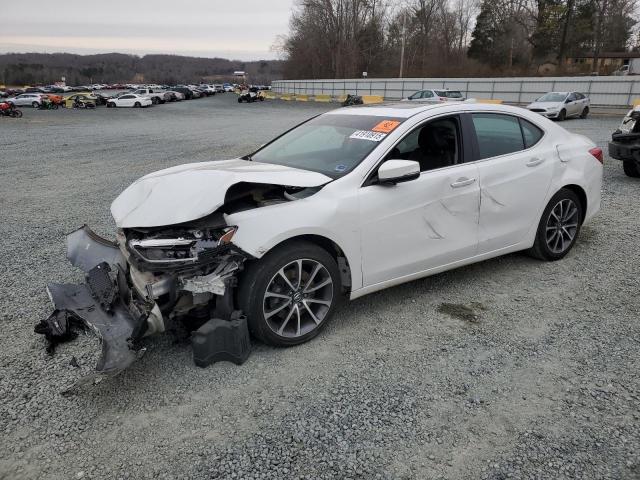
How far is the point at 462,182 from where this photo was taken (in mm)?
4000

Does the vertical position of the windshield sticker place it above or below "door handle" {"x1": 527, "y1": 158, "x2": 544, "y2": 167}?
above

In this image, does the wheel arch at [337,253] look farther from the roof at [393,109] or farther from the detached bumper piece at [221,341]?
the roof at [393,109]

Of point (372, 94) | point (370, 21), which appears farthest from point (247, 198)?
point (370, 21)

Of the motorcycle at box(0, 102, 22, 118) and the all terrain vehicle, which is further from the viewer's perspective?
the motorcycle at box(0, 102, 22, 118)

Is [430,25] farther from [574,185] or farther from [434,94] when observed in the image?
[574,185]

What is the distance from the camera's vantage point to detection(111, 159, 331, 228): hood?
10.3 feet

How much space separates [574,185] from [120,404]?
4522mm

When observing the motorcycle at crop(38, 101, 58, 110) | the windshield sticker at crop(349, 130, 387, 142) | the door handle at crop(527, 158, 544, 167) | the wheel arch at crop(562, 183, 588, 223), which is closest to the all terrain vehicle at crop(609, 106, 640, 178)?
the wheel arch at crop(562, 183, 588, 223)

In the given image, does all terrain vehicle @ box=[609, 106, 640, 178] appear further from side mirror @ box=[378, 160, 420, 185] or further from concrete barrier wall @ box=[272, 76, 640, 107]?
concrete barrier wall @ box=[272, 76, 640, 107]

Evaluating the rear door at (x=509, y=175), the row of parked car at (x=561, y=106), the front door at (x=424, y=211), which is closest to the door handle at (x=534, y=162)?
the rear door at (x=509, y=175)

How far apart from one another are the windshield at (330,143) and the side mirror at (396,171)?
0.25m

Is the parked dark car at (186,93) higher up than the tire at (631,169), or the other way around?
the parked dark car at (186,93)

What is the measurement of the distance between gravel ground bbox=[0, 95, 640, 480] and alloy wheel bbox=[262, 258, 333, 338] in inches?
6.8

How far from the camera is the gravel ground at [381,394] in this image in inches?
96.1
